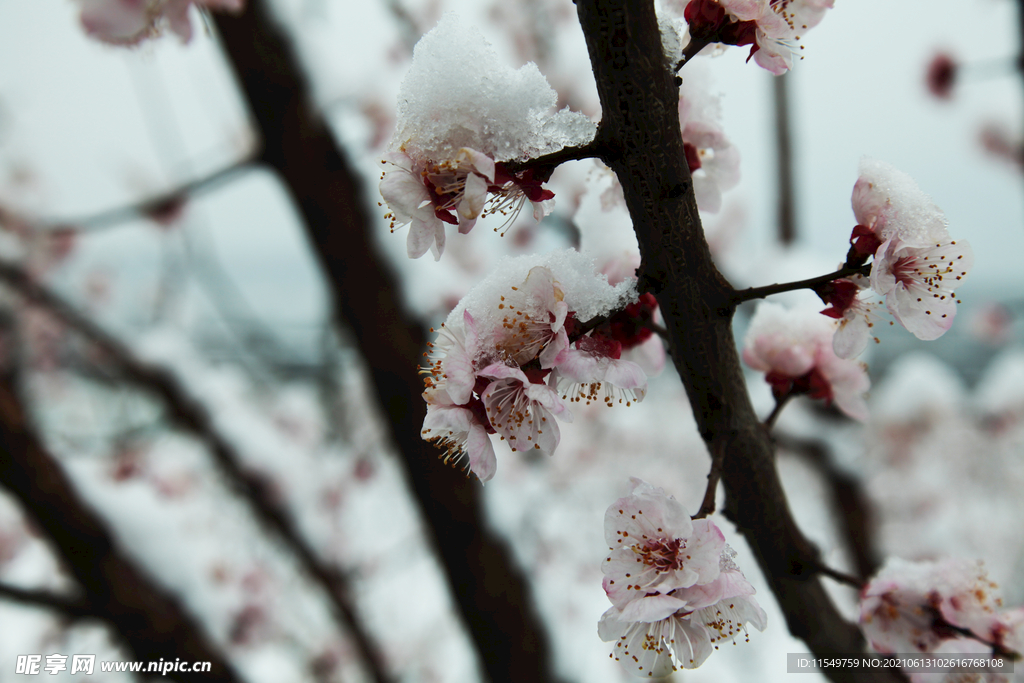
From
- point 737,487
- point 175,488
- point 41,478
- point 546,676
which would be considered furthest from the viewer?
point 175,488

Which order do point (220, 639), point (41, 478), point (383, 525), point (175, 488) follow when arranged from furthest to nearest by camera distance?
point (383, 525), point (175, 488), point (220, 639), point (41, 478)

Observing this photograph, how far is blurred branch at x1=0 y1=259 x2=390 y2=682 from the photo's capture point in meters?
2.46

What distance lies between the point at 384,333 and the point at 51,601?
1114mm

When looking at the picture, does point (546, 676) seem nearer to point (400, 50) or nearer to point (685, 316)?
point (685, 316)

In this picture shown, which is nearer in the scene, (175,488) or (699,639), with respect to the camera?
(699,639)

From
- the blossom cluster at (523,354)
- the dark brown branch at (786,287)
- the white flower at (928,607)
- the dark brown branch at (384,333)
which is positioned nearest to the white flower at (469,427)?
the blossom cluster at (523,354)

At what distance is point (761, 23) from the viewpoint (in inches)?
19.5

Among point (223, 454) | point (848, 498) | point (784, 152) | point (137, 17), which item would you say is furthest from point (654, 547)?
point (848, 498)

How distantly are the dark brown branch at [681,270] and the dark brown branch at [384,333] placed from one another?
4.34ft

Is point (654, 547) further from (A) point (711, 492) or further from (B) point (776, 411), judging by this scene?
(B) point (776, 411)

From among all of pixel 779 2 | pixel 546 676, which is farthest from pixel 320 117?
pixel 546 676

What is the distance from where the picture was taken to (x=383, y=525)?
194 inches

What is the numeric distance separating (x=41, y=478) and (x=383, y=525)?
3.68 metres

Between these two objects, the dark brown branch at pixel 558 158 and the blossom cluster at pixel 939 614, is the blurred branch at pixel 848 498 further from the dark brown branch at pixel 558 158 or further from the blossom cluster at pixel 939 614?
the dark brown branch at pixel 558 158
